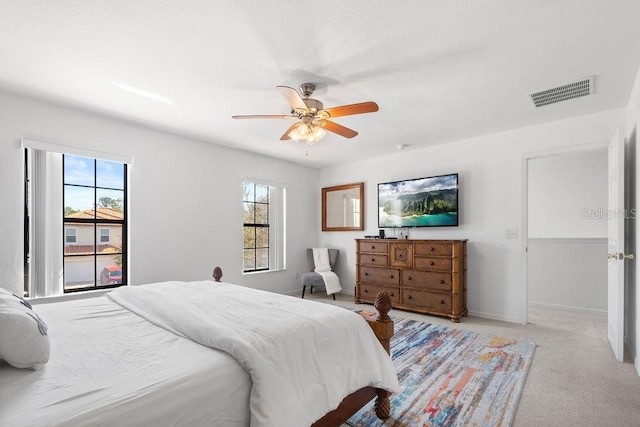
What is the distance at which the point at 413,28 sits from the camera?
6.49ft

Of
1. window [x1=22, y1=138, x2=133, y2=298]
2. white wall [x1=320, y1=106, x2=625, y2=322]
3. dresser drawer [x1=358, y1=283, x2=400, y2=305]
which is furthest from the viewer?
dresser drawer [x1=358, y1=283, x2=400, y2=305]

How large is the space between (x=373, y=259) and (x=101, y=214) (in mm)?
3564

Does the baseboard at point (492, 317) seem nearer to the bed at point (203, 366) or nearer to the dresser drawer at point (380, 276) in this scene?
the dresser drawer at point (380, 276)

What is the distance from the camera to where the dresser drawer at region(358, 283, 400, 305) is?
4.54 metres

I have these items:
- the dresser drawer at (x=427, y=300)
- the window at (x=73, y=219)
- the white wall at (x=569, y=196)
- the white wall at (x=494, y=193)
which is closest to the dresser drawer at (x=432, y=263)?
the dresser drawer at (x=427, y=300)

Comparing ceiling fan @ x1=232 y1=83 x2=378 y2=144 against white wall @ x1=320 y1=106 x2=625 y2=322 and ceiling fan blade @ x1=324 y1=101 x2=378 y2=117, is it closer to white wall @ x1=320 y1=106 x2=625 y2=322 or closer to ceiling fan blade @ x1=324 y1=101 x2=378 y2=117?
ceiling fan blade @ x1=324 y1=101 x2=378 y2=117

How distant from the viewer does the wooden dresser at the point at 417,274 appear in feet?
13.3

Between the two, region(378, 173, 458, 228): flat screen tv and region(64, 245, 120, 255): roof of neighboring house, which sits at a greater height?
region(378, 173, 458, 228): flat screen tv

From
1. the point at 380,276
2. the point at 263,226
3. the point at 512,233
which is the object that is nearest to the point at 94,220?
the point at 263,226

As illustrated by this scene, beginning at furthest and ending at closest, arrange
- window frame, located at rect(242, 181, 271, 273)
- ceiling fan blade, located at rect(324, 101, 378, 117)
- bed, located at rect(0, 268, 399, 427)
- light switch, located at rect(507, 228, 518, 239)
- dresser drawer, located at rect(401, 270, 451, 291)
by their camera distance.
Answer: window frame, located at rect(242, 181, 271, 273) < dresser drawer, located at rect(401, 270, 451, 291) < light switch, located at rect(507, 228, 518, 239) < ceiling fan blade, located at rect(324, 101, 378, 117) < bed, located at rect(0, 268, 399, 427)

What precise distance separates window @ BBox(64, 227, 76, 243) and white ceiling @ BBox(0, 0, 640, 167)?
1.27 meters

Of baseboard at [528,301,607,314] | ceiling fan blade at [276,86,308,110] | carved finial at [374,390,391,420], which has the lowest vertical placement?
baseboard at [528,301,607,314]

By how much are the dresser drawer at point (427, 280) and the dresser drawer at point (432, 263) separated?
6cm

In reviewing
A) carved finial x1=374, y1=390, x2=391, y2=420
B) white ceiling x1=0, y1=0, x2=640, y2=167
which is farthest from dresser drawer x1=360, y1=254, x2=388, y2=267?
carved finial x1=374, y1=390, x2=391, y2=420
